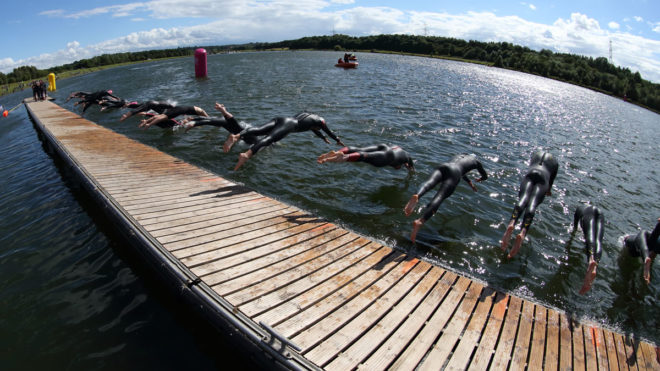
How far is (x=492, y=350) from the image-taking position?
5.34 meters

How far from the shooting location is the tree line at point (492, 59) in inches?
2630

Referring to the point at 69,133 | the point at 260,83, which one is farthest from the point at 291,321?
the point at 260,83

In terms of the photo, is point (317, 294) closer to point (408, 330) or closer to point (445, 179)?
point (408, 330)

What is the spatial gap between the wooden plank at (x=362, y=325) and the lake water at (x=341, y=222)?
2072mm

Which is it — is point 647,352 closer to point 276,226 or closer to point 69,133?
point 276,226

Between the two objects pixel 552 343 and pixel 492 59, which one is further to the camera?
pixel 492 59

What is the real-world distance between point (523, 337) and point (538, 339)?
0.29 meters

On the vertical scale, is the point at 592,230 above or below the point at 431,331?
above

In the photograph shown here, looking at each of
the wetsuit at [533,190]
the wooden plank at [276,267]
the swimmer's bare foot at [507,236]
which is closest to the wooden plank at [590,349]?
the swimmer's bare foot at [507,236]

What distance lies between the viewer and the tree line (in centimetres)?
6679

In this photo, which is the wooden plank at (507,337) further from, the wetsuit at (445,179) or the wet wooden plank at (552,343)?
the wetsuit at (445,179)

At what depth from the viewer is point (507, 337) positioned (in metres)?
5.67

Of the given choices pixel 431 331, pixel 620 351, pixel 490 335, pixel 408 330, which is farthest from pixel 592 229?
pixel 408 330

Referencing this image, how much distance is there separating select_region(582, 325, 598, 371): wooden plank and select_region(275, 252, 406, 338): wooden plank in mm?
3562
